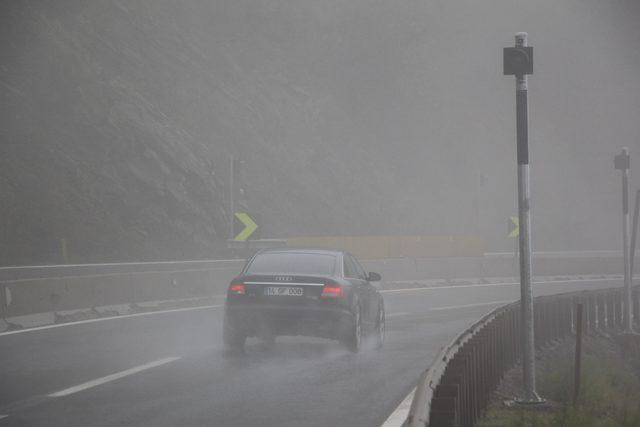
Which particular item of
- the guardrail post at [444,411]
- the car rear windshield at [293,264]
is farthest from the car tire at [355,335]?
the guardrail post at [444,411]

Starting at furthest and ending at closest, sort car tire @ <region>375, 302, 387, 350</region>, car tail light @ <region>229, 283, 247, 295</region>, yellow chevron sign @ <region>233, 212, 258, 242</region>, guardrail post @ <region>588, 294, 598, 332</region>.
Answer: yellow chevron sign @ <region>233, 212, 258, 242</region>, guardrail post @ <region>588, 294, 598, 332</region>, car tire @ <region>375, 302, 387, 350</region>, car tail light @ <region>229, 283, 247, 295</region>

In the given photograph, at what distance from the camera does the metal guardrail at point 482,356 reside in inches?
252

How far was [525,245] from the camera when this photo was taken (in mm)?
11297

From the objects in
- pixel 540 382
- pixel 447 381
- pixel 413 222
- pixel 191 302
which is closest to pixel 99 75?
pixel 413 222

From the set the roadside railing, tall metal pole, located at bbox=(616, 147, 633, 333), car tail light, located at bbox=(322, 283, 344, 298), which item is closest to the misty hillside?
the roadside railing

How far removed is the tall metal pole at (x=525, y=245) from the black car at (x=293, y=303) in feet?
12.9

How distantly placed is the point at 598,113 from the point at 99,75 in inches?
1720

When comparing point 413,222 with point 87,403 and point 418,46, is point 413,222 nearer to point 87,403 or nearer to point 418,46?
point 418,46

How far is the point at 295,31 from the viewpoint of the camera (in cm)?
6806

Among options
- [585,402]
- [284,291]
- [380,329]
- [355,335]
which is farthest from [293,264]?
[585,402]

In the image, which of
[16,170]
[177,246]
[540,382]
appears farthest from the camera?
[177,246]

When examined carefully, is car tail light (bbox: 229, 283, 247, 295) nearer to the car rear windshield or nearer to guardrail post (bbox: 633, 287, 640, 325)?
the car rear windshield

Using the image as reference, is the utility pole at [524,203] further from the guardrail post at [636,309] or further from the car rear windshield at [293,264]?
the guardrail post at [636,309]

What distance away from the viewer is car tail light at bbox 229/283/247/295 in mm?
15117
